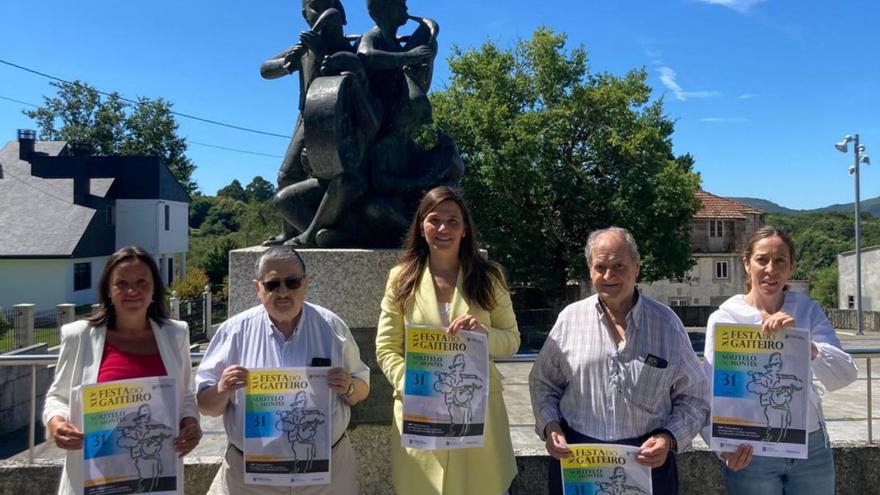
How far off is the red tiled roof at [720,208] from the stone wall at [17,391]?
41311 mm

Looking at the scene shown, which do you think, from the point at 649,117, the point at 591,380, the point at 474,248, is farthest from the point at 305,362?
the point at 649,117

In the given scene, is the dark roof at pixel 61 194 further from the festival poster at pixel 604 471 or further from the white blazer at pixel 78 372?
the festival poster at pixel 604 471

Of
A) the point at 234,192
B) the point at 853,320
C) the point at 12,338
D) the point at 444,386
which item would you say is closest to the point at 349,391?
the point at 444,386

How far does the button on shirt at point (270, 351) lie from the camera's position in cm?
271

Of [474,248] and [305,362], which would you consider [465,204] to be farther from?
[305,362]

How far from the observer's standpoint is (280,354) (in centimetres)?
272

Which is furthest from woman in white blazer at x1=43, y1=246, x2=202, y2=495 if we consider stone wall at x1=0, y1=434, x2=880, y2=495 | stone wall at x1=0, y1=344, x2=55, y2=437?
stone wall at x1=0, y1=344, x2=55, y2=437

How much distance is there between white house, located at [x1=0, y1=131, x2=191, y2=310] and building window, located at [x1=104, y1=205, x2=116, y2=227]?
6 centimetres

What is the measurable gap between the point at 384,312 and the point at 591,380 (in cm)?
97

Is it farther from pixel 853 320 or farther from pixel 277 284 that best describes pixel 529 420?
pixel 853 320

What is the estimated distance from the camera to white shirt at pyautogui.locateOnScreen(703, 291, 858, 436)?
2.81 metres

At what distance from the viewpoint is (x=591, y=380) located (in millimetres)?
2625

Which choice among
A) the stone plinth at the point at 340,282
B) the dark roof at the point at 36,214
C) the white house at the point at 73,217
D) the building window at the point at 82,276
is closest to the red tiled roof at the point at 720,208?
the white house at the point at 73,217

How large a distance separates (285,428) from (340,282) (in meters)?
1.66
